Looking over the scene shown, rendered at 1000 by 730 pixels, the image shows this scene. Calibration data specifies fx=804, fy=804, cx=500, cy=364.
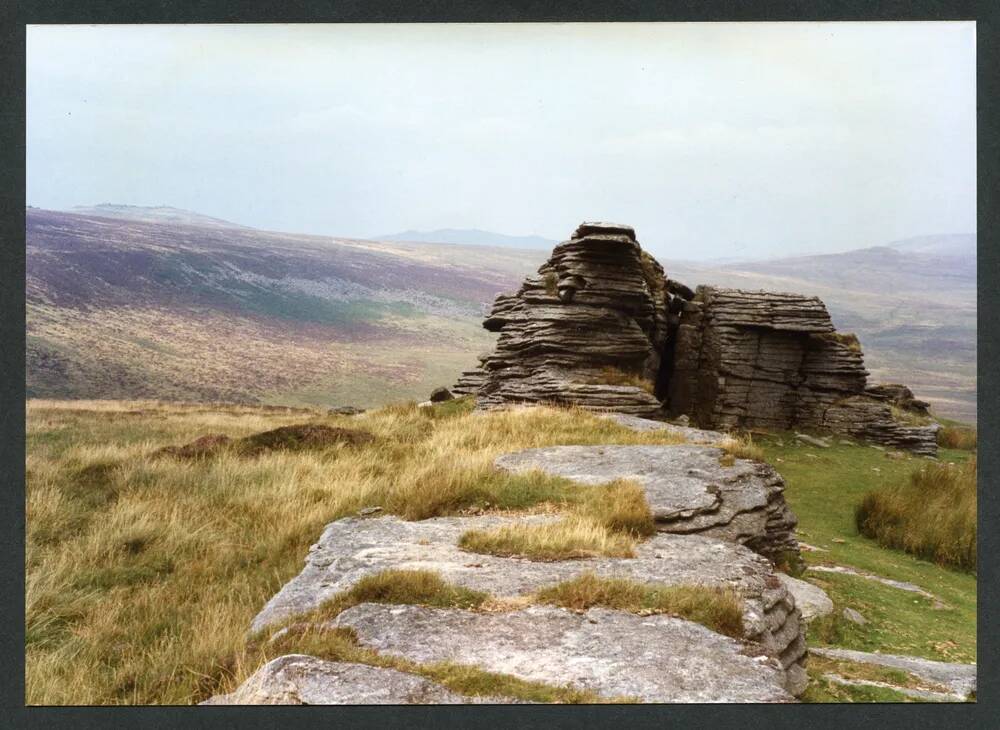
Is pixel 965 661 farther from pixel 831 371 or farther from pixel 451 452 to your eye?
pixel 831 371

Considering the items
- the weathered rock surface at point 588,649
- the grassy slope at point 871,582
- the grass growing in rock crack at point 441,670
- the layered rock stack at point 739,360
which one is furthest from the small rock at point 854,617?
the layered rock stack at point 739,360

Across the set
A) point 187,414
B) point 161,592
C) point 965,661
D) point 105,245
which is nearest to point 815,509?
point 965,661

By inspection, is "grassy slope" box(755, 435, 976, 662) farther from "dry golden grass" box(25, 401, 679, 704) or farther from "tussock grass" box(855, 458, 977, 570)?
"dry golden grass" box(25, 401, 679, 704)

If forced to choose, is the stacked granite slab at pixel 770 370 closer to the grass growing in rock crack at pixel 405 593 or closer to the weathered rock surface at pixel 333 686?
the grass growing in rock crack at pixel 405 593

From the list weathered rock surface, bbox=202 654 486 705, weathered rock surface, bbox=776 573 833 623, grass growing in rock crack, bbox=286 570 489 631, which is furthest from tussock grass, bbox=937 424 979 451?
weathered rock surface, bbox=202 654 486 705

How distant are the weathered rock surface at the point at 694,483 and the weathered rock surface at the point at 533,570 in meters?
0.51

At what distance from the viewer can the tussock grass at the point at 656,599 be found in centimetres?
588

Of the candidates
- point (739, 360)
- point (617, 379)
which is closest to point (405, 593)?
point (617, 379)

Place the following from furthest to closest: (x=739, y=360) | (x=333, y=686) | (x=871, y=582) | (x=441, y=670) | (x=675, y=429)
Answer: (x=739, y=360), (x=675, y=429), (x=871, y=582), (x=441, y=670), (x=333, y=686)

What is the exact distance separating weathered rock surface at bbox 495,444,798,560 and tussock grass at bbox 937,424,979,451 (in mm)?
17529

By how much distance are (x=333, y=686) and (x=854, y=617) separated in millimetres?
6118

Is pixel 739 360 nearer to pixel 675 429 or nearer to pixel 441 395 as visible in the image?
pixel 441 395

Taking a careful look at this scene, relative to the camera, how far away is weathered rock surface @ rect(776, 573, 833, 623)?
322 inches

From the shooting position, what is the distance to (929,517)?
1269 centimetres
